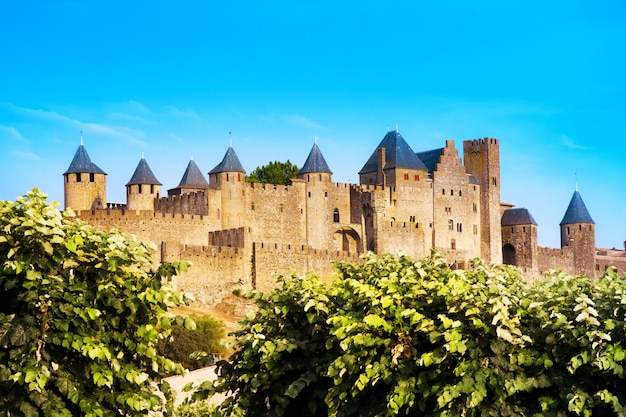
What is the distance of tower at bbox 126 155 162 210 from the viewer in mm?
69625

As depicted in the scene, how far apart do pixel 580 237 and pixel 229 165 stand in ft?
112

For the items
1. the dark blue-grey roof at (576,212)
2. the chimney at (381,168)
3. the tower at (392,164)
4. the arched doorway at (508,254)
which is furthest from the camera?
the dark blue-grey roof at (576,212)

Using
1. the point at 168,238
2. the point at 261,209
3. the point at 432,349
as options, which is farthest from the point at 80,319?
the point at 261,209

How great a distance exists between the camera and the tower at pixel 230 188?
2753 inches

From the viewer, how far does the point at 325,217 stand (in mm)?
75375

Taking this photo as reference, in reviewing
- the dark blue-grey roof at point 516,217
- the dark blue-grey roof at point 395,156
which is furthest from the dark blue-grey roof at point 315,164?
the dark blue-grey roof at point 516,217

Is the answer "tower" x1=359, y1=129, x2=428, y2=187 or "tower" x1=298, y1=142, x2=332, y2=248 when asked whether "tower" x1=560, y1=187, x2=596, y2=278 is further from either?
"tower" x1=298, y1=142, x2=332, y2=248

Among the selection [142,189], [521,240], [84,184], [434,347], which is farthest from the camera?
[521,240]

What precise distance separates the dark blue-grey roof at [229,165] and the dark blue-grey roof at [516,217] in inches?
986

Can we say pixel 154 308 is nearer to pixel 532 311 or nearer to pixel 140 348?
pixel 140 348

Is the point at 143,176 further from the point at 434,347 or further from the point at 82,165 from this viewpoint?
the point at 434,347

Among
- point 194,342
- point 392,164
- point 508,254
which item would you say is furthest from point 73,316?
point 508,254

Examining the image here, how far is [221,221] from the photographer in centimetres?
6950

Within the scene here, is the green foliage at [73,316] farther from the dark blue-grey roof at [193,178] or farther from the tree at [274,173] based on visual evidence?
the tree at [274,173]
